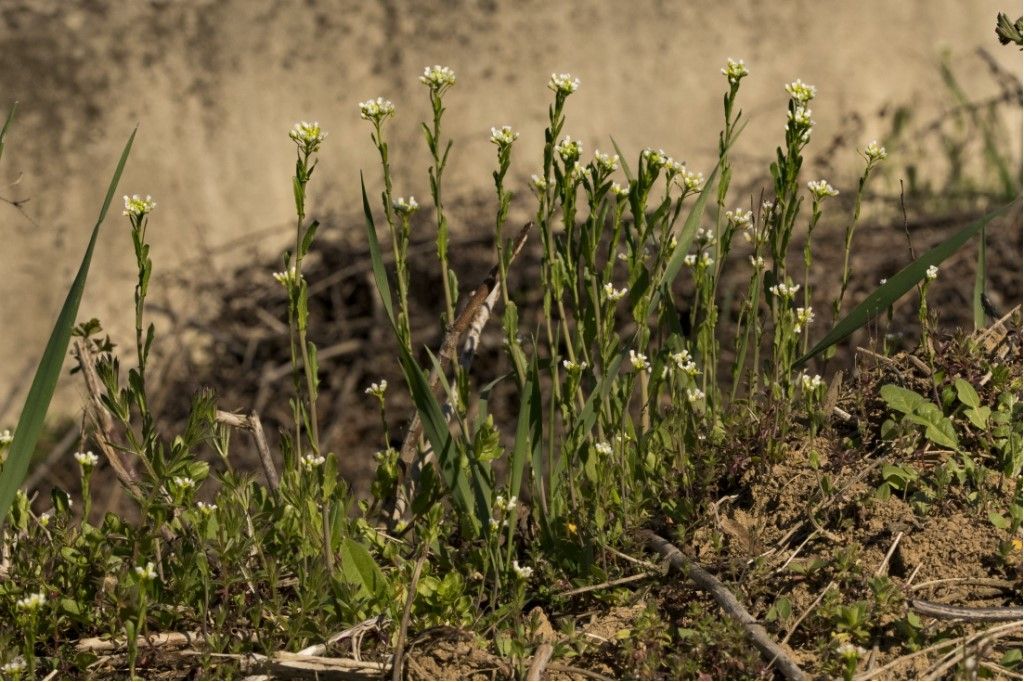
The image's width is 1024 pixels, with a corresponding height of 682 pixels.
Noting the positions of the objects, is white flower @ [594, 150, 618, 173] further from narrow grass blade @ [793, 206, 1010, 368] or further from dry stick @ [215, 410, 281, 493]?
dry stick @ [215, 410, 281, 493]

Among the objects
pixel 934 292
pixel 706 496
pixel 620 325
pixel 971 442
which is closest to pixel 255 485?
pixel 706 496

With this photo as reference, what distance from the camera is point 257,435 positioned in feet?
8.02

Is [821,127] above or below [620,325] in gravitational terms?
above

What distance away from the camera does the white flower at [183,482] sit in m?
2.16

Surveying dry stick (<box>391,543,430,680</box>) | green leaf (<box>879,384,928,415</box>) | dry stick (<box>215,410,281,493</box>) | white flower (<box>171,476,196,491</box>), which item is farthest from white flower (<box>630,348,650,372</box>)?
white flower (<box>171,476,196,491</box>)

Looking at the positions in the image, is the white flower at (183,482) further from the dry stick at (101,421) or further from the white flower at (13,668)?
the white flower at (13,668)

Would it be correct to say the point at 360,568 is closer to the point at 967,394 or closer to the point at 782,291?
the point at 782,291

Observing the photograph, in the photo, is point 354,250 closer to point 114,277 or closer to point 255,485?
point 114,277

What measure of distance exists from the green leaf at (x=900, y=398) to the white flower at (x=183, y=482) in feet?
4.41

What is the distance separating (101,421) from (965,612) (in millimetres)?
1633

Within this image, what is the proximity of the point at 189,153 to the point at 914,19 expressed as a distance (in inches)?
163

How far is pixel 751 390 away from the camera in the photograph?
Result: 246 centimetres

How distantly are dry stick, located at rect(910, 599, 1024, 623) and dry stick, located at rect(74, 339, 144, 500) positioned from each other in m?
1.41

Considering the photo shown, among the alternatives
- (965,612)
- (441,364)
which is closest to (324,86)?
(441,364)
